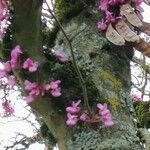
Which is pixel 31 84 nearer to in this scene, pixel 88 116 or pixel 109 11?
pixel 88 116

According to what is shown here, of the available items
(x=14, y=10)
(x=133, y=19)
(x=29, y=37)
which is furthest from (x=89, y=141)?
(x=133, y=19)

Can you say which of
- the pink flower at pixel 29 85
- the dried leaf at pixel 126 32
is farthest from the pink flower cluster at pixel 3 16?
the dried leaf at pixel 126 32

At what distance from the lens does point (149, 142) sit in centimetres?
200

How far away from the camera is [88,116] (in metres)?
1.84

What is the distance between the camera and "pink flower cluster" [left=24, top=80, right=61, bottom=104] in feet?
6.26

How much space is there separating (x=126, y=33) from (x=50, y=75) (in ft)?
1.76

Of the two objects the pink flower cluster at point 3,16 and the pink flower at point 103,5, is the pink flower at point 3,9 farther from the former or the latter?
the pink flower at point 103,5

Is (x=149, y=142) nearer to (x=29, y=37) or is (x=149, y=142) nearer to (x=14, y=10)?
(x=29, y=37)

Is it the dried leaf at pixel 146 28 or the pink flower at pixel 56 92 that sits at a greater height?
the dried leaf at pixel 146 28

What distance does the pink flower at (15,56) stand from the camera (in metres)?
1.96

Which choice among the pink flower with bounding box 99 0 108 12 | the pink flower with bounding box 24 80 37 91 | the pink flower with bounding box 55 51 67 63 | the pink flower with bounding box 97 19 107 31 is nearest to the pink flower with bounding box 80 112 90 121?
the pink flower with bounding box 24 80 37 91

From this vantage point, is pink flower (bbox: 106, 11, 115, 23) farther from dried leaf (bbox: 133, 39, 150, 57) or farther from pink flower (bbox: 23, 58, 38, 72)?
pink flower (bbox: 23, 58, 38, 72)

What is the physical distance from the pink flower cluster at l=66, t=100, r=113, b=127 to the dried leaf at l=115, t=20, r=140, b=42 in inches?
21.3

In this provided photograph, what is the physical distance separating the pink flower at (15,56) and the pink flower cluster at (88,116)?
1.06 feet
